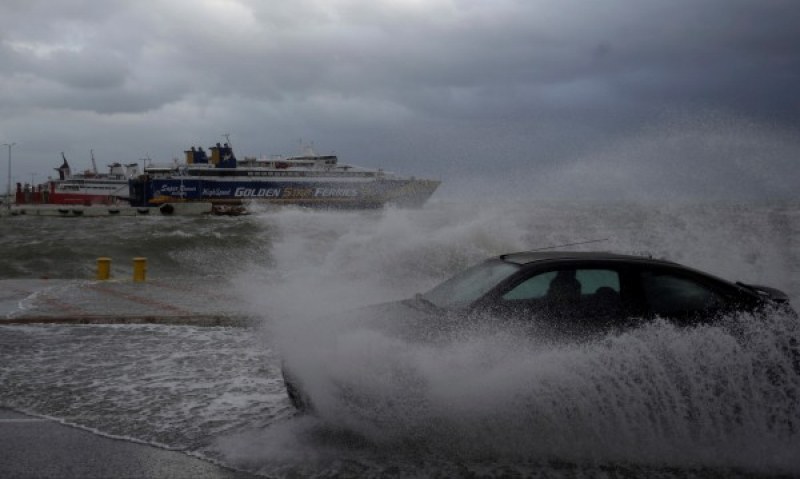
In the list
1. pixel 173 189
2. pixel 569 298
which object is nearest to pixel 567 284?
pixel 569 298

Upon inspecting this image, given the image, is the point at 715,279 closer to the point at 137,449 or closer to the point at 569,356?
the point at 569,356

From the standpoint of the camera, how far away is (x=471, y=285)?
5734mm

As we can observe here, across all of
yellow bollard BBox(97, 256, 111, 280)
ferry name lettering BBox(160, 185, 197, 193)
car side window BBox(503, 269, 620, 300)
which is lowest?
yellow bollard BBox(97, 256, 111, 280)

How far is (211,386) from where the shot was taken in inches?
255

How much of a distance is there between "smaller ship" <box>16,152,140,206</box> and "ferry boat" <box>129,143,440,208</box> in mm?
32006

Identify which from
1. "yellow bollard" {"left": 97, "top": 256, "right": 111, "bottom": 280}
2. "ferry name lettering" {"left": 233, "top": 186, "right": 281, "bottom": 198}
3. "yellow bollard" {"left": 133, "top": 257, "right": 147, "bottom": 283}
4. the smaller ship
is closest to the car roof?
"yellow bollard" {"left": 133, "top": 257, "right": 147, "bottom": 283}

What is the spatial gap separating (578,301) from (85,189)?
341 feet

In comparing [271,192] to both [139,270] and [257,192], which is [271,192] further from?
[139,270]

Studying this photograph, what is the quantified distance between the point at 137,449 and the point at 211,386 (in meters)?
1.72

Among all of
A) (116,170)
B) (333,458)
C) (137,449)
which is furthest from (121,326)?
(116,170)

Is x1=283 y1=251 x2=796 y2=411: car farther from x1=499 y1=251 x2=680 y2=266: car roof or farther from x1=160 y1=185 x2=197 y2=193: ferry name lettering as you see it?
x1=160 y1=185 x2=197 y2=193: ferry name lettering

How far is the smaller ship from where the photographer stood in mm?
96312

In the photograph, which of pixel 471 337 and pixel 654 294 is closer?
pixel 471 337

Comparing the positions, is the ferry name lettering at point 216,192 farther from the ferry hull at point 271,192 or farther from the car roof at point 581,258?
the car roof at point 581,258
